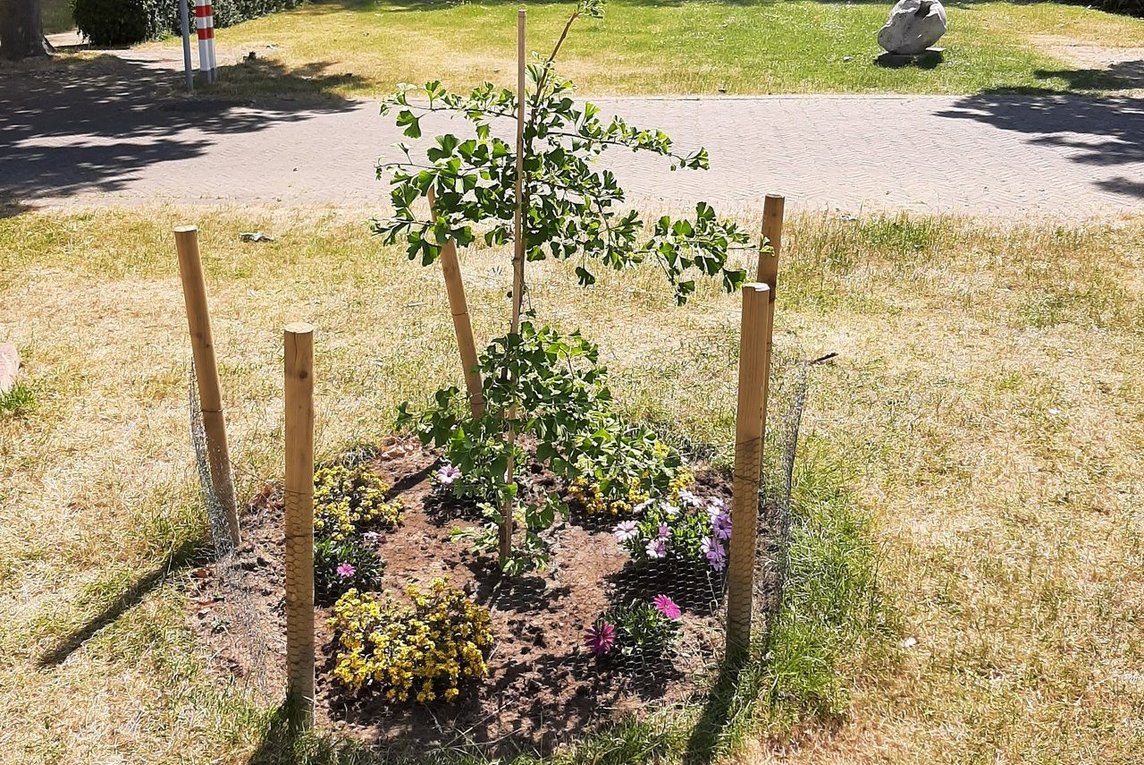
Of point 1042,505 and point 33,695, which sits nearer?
point 33,695

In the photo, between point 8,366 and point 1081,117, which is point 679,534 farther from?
point 1081,117

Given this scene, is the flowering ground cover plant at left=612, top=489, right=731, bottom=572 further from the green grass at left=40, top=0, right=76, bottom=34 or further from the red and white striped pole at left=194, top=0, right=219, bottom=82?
the green grass at left=40, top=0, right=76, bottom=34

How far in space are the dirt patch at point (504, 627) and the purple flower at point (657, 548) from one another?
9 centimetres

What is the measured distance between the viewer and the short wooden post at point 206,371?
3.50m

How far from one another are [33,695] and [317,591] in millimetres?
941

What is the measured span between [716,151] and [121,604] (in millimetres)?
7789

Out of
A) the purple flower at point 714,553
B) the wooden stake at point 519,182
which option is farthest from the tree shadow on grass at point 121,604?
the purple flower at point 714,553

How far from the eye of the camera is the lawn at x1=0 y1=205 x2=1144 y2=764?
3143 mm

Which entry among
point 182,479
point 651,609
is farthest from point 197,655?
point 651,609

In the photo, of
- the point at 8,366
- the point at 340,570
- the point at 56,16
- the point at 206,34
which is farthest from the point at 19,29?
the point at 340,570

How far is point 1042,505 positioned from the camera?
4316mm

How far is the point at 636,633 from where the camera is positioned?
3.32 m

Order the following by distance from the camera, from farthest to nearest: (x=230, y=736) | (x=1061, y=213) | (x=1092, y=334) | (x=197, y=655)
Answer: (x=1061, y=213), (x=1092, y=334), (x=197, y=655), (x=230, y=736)

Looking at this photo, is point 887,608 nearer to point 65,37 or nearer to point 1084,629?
point 1084,629
